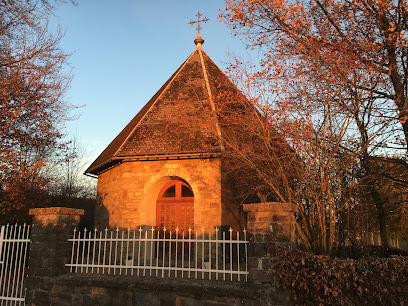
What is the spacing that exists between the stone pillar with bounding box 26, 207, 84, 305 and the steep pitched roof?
164 inches

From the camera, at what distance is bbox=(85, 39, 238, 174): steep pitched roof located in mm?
9547

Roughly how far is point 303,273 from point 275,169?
3610mm

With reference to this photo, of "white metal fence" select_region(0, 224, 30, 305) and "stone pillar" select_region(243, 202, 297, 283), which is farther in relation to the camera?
"white metal fence" select_region(0, 224, 30, 305)

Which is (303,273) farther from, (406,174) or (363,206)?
(406,174)

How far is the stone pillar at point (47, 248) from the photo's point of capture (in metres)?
5.83

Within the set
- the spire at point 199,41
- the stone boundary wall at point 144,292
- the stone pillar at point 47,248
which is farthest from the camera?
the spire at point 199,41

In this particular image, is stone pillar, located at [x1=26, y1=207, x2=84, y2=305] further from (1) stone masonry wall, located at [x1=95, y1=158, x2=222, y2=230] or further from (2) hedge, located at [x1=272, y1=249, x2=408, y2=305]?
(2) hedge, located at [x1=272, y1=249, x2=408, y2=305]

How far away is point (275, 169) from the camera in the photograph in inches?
302

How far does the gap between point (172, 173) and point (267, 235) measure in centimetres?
579

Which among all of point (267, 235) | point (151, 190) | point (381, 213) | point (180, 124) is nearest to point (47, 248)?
point (267, 235)

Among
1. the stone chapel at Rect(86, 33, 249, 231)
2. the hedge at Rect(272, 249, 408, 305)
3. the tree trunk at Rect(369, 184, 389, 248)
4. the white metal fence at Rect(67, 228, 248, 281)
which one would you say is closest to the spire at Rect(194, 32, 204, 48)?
the stone chapel at Rect(86, 33, 249, 231)

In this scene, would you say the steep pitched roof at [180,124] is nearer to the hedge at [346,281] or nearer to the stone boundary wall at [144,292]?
the stone boundary wall at [144,292]

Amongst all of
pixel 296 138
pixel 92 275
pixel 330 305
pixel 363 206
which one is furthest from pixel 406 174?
pixel 92 275

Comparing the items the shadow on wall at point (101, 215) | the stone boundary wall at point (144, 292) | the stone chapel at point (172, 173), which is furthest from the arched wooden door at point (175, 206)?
the stone boundary wall at point (144, 292)
